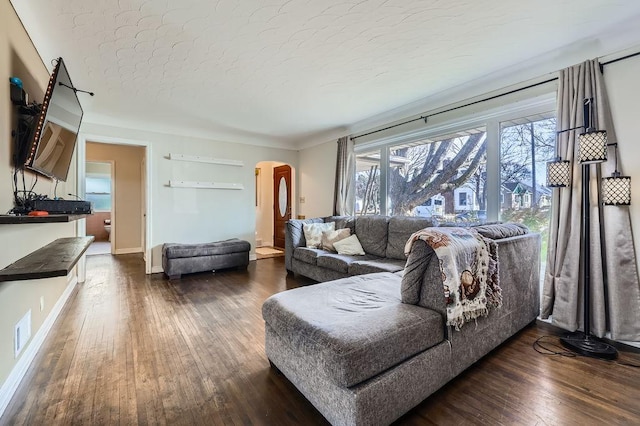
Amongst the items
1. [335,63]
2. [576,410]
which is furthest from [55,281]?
[576,410]

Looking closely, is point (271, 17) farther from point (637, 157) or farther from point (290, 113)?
point (637, 157)

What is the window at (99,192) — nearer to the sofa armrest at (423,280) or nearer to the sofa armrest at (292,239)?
the sofa armrest at (292,239)

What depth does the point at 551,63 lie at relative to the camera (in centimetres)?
257

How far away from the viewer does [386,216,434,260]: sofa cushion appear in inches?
137

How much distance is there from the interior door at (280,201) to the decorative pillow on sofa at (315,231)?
2.23 metres

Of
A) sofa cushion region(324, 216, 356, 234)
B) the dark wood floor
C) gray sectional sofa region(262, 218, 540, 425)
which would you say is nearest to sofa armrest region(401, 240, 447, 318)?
gray sectional sofa region(262, 218, 540, 425)

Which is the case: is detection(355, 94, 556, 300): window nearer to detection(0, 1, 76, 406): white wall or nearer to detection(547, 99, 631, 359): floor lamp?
detection(547, 99, 631, 359): floor lamp

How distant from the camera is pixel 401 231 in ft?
11.9

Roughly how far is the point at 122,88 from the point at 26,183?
1747 millimetres

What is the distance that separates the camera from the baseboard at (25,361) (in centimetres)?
156

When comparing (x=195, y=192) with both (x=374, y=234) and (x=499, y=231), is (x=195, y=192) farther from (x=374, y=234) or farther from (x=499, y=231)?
(x=499, y=231)

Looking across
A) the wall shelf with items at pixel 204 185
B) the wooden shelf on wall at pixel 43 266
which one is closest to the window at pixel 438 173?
the wall shelf with items at pixel 204 185

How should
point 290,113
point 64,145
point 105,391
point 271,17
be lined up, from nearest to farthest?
1. point 105,391
2. point 271,17
3. point 64,145
4. point 290,113

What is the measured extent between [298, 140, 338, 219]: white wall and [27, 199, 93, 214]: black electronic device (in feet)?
12.7
